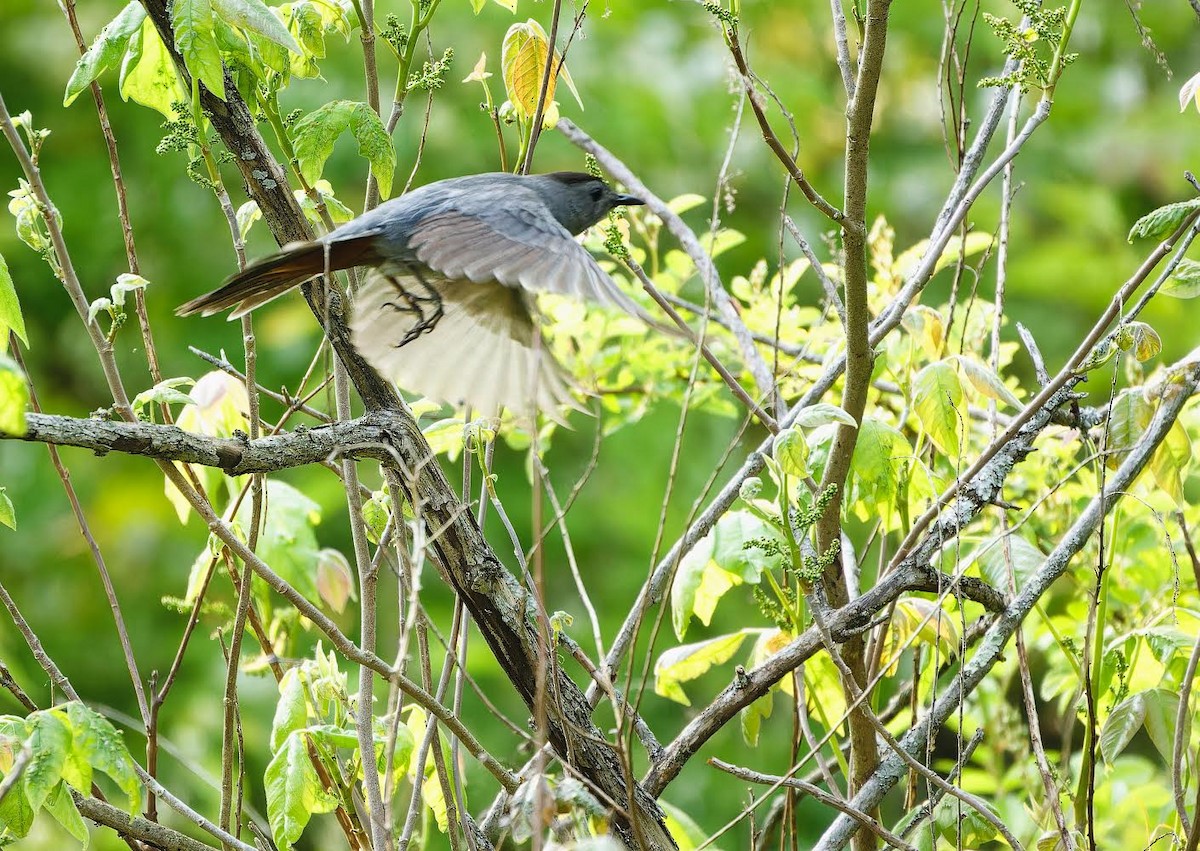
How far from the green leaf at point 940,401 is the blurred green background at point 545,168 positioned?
2.39 meters

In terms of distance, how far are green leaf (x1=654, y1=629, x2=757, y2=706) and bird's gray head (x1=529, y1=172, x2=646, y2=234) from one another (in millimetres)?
832

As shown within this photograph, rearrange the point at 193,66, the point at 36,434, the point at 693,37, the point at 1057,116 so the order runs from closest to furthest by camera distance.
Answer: the point at 36,434 → the point at 193,66 → the point at 693,37 → the point at 1057,116

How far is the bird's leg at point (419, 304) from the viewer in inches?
69.1

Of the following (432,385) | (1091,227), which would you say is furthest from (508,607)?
(1091,227)

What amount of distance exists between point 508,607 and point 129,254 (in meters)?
0.66

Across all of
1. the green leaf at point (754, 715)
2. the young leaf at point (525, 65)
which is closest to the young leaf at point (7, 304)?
the young leaf at point (525, 65)

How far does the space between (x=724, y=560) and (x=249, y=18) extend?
838 millimetres

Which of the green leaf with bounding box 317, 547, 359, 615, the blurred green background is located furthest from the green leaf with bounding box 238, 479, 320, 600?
the blurred green background

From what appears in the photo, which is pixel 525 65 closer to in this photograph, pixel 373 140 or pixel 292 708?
pixel 373 140

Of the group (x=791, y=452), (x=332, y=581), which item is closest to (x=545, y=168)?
(x=332, y=581)

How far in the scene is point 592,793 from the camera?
Answer: 4.58 feet

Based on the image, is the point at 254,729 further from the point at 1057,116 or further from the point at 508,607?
the point at 1057,116

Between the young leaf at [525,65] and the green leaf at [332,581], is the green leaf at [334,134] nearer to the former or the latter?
the young leaf at [525,65]

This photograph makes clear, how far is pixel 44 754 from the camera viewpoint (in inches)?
43.3
